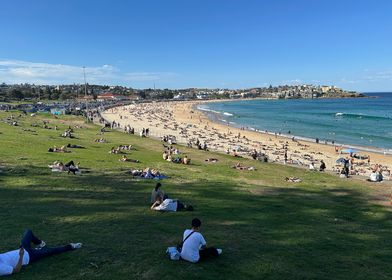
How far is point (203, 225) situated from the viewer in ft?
36.0

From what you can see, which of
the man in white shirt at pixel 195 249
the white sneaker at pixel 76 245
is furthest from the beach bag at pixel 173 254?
the white sneaker at pixel 76 245

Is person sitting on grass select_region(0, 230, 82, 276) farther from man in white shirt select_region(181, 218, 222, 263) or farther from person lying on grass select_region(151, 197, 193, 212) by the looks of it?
person lying on grass select_region(151, 197, 193, 212)

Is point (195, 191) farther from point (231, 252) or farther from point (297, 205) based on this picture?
point (231, 252)

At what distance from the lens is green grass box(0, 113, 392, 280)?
7.68m

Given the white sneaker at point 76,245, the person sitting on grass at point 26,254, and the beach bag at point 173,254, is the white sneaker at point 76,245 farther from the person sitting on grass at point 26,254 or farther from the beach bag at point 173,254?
the beach bag at point 173,254

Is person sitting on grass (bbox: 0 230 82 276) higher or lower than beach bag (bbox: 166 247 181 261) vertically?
higher

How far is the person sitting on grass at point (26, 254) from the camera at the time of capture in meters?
7.08

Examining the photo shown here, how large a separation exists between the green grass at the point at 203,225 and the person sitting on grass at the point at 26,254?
169 mm

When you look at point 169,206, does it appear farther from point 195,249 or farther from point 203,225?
point 195,249

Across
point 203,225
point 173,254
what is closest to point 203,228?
point 203,225

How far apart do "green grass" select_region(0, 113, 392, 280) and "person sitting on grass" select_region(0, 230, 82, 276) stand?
0.56ft

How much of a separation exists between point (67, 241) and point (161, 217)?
327 cm

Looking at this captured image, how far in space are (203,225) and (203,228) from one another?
31 cm

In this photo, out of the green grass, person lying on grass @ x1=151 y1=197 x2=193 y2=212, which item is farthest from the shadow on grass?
person lying on grass @ x1=151 y1=197 x2=193 y2=212
